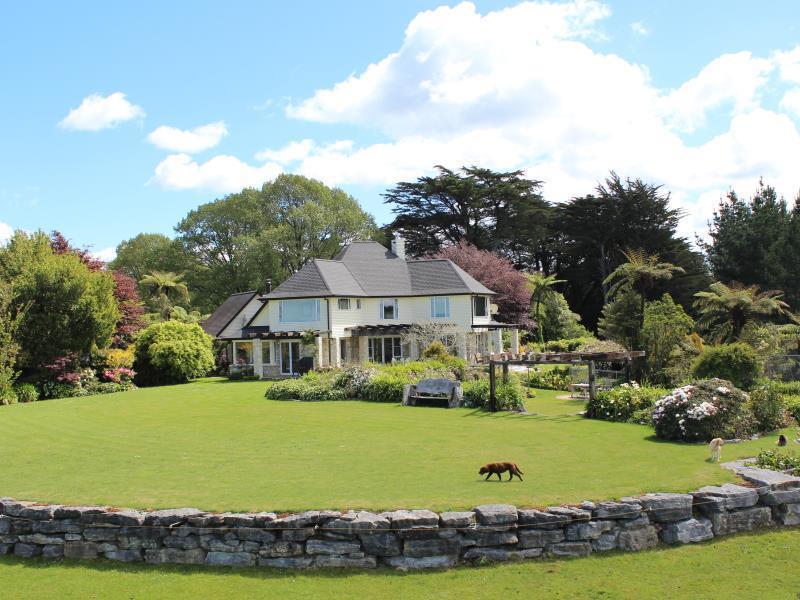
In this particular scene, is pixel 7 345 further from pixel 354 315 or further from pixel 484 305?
pixel 484 305

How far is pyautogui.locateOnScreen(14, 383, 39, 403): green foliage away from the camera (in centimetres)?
2877

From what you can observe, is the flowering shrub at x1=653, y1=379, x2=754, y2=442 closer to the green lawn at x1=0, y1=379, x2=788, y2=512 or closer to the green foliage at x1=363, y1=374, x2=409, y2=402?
the green lawn at x1=0, y1=379, x2=788, y2=512

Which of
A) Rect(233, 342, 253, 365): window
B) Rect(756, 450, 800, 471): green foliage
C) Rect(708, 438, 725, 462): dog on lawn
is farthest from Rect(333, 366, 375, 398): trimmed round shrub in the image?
Rect(233, 342, 253, 365): window

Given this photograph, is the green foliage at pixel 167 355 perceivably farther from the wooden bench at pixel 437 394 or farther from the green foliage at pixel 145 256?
the green foliage at pixel 145 256

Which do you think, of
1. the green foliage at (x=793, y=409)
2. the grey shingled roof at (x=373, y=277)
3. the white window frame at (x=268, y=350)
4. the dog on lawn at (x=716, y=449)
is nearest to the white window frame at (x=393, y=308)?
the grey shingled roof at (x=373, y=277)

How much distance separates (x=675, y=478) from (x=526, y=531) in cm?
333

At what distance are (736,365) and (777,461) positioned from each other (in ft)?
29.7

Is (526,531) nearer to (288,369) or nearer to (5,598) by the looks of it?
(5,598)

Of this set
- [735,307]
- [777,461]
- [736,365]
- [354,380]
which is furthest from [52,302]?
[735,307]

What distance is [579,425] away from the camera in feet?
57.4

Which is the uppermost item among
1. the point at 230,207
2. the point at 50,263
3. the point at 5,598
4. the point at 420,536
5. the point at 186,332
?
the point at 230,207

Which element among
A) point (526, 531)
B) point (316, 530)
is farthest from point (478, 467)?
point (316, 530)

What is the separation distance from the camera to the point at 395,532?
29.3ft

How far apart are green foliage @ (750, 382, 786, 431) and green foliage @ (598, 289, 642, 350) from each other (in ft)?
37.6
